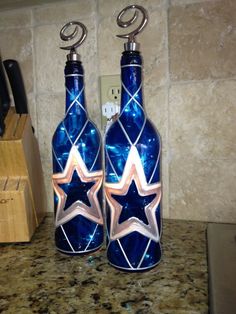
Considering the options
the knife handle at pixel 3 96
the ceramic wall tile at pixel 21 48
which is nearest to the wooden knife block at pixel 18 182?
the knife handle at pixel 3 96

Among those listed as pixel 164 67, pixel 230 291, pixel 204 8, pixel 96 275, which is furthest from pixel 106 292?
pixel 204 8

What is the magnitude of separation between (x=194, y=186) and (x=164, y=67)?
0.88 feet

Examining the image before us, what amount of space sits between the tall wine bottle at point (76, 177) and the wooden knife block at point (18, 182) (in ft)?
0.26

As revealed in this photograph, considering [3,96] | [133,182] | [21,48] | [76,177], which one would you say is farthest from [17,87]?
[133,182]

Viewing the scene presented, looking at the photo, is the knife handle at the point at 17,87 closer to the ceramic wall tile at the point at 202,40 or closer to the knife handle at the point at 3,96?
the knife handle at the point at 3,96

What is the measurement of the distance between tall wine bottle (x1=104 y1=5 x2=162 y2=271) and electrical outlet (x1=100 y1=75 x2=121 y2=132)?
0.65 feet

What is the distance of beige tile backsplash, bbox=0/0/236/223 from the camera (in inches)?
24.1

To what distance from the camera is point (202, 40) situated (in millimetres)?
616

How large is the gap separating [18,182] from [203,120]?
16.1 inches

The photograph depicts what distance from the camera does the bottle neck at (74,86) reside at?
1.75ft

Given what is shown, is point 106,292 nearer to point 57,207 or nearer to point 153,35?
point 57,207

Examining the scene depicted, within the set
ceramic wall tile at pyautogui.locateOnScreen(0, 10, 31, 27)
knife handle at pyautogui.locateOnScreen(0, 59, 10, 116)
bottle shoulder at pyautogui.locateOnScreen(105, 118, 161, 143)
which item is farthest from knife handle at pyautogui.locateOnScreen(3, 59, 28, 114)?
bottle shoulder at pyautogui.locateOnScreen(105, 118, 161, 143)

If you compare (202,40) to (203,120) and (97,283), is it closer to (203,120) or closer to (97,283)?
(203,120)

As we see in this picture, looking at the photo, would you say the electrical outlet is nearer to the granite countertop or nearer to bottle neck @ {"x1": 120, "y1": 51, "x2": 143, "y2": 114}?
bottle neck @ {"x1": 120, "y1": 51, "x2": 143, "y2": 114}
